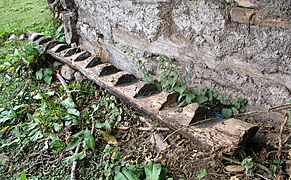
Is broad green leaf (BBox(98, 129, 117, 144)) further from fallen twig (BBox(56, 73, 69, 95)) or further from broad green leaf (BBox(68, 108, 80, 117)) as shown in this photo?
fallen twig (BBox(56, 73, 69, 95))

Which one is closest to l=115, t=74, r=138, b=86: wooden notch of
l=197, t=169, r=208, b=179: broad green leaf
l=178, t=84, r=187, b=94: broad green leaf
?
l=178, t=84, r=187, b=94: broad green leaf

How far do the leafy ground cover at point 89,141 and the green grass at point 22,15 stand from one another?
1455mm

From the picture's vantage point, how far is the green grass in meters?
4.54

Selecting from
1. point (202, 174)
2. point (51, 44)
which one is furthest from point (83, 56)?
point (202, 174)

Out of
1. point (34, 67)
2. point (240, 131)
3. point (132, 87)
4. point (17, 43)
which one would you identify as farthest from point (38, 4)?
point (240, 131)

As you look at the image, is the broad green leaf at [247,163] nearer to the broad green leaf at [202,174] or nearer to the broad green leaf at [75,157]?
the broad green leaf at [202,174]

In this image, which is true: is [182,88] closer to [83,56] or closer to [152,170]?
[152,170]

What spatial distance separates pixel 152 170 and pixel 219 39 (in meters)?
0.94

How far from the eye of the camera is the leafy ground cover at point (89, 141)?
5.84 feet

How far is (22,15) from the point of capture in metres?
5.21

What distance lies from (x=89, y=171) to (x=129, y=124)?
48 centimetres

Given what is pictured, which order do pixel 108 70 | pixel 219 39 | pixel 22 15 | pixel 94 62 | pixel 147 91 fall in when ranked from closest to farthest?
pixel 219 39 < pixel 147 91 < pixel 108 70 < pixel 94 62 < pixel 22 15

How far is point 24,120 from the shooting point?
265 centimetres

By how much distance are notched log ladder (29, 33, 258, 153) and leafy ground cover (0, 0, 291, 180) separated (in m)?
0.08
